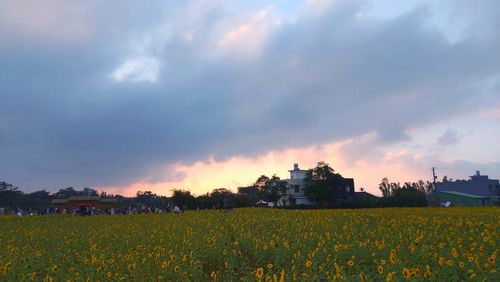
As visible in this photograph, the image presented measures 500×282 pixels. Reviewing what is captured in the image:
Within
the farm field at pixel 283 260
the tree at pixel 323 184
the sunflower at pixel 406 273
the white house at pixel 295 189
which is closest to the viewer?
the sunflower at pixel 406 273

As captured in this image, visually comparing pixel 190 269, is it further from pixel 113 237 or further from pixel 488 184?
pixel 488 184

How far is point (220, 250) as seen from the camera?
12.4m

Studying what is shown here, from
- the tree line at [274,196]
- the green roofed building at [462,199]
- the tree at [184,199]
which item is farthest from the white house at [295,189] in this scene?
the tree at [184,199]

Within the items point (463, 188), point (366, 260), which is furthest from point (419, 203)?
point (366, 260)

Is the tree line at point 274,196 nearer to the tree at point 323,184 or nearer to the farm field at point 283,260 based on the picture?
the tree at point 323,184

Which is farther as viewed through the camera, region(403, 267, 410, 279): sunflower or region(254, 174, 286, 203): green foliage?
region(254, 174, 286, 203): green foliage

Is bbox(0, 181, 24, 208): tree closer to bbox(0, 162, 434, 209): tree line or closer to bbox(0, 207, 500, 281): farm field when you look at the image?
bbox(0, 162, 434, 209): tree line

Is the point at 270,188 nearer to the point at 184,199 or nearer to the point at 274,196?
the point at 274,196

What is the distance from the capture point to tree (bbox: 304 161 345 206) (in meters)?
73.7

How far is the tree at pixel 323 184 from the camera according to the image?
73.7m

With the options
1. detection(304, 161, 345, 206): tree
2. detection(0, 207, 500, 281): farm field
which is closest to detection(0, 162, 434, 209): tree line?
detection(304, 161, 345, 206): tree

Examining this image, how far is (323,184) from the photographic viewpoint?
74.5 m

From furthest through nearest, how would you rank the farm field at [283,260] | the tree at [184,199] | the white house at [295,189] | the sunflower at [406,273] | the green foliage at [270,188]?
the white house at [295,189]
the green foliage at [270,188]
the tree at [184,199]
the farm field at [283,260]
the sunflower at [406,273]

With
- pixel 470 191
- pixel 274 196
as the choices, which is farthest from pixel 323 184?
pixel 470 191
